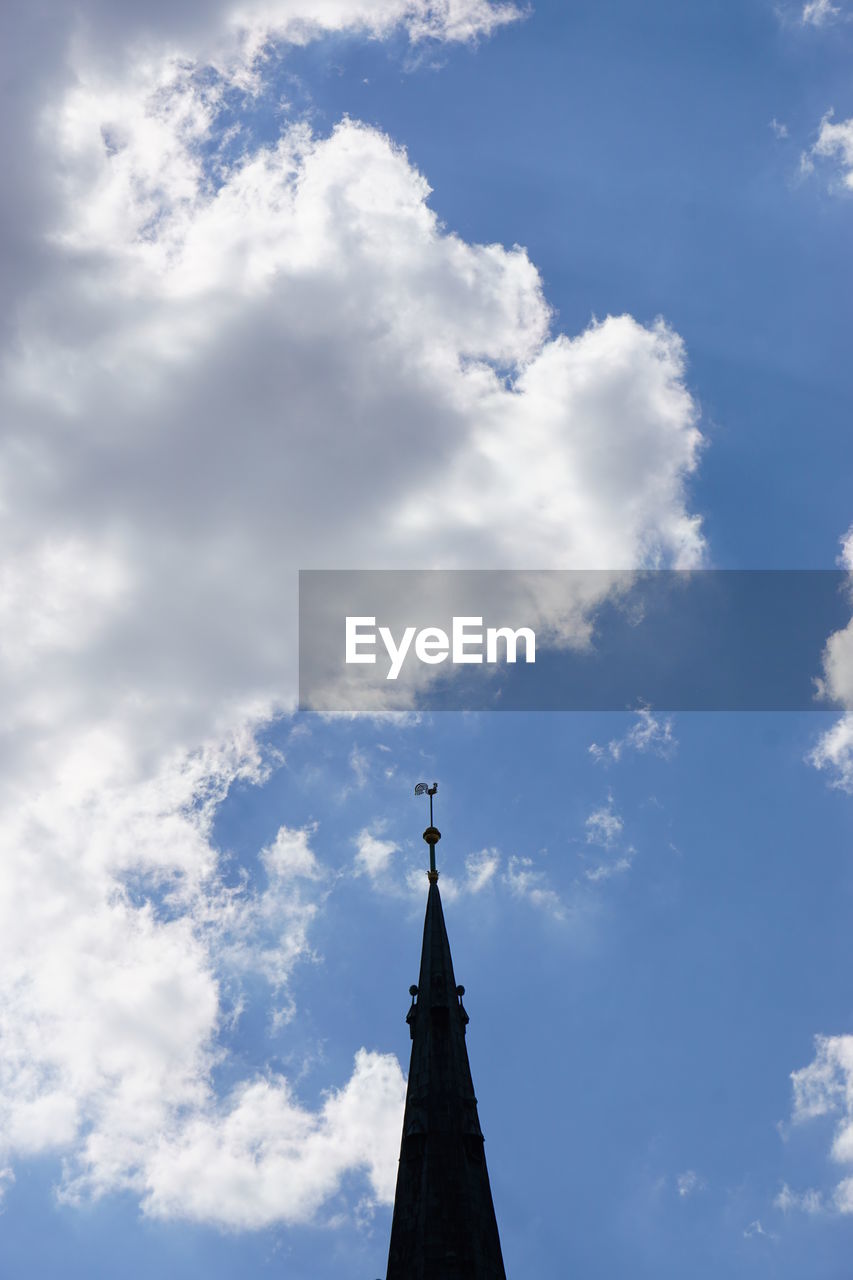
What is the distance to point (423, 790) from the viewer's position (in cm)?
7969

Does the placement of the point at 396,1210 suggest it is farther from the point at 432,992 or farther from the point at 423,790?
the point at 423,790

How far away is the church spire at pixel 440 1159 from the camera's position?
61.5m

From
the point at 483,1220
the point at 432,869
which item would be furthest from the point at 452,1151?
the point at 432,869

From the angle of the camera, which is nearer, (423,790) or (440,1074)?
(440,1074)

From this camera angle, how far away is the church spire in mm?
61500

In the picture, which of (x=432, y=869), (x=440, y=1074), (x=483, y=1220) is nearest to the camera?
(x=483, y=1220)

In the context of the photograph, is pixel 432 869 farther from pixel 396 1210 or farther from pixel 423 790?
pixel 396 1210

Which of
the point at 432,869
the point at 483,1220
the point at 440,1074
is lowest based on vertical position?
the point at 483,1220

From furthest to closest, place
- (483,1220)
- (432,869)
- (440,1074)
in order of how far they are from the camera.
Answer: (432,869)
(440,1074)
(483,1220)

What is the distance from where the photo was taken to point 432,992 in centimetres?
7106

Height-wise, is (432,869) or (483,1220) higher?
(432,869)

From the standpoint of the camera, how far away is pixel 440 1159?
6444 cm

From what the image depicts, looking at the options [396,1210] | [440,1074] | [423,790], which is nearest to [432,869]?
[423,790]

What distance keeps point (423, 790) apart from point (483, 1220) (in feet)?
75.2
